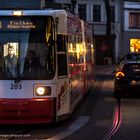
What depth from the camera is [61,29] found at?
51.4 feet

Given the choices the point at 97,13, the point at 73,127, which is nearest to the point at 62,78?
the point at 73,127

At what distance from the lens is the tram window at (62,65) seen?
15703 millimetres

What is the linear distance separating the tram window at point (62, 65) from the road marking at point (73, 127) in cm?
135

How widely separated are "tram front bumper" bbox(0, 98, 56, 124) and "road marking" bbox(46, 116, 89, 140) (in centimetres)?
67

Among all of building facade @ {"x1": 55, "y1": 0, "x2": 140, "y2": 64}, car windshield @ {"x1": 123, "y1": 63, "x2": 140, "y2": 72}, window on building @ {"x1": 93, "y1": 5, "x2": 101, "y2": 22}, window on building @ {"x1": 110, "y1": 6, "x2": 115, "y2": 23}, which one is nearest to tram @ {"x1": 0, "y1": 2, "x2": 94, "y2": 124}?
car windshield @ {"x1": 123, "y1": 63, "x2": 140, "y2": 72}

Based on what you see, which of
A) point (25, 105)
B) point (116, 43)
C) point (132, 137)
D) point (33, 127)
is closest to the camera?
point (132, 137)

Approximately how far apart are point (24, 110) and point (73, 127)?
1.50 metres

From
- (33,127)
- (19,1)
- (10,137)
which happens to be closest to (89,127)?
(33,127)

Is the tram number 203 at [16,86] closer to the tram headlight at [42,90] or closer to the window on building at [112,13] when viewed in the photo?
the tram headlight at [42,90]

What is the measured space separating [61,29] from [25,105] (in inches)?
84.2

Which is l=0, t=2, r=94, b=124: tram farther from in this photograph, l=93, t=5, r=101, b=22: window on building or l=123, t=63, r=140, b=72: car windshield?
l=93, t=5, r=101, b=22: window on building

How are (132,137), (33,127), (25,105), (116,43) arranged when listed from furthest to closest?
1. (116,43)
2. (33,127)
3. (25,105)
4. (132,137)

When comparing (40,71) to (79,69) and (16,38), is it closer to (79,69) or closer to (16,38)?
(16,38)

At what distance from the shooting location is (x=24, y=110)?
49.1 ft
